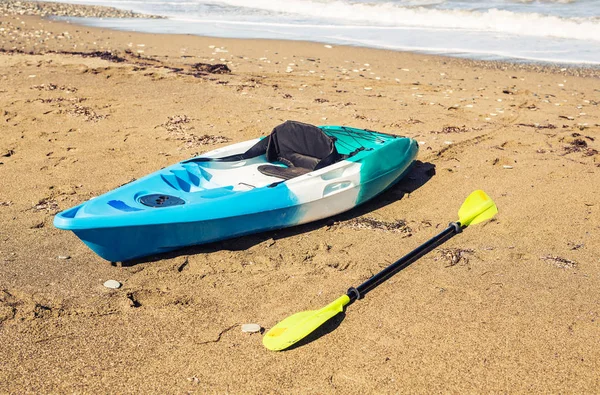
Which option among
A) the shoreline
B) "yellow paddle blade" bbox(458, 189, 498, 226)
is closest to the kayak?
"yellow paddle blade" bbox(458, 189, 498, 226)

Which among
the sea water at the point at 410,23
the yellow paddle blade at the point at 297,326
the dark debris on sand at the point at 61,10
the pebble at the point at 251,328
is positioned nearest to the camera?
the yellow paddle blade at the point at 297,326

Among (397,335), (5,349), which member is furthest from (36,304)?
(397,335)

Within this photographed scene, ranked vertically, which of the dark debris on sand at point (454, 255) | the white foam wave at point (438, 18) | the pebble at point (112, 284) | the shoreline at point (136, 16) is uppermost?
the white foam wave at point (438, 18)

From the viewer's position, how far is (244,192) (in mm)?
4414

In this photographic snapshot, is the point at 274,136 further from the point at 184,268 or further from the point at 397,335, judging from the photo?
the point at 397,335

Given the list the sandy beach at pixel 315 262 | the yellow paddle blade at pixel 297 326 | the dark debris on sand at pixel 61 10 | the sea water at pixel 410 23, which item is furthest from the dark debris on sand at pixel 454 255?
the dark debris on sand at pixel 61 10

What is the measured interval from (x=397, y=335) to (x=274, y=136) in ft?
8.46

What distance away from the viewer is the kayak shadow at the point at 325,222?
4.44 meters

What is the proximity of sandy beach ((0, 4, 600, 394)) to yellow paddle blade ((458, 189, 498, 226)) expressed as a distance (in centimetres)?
8

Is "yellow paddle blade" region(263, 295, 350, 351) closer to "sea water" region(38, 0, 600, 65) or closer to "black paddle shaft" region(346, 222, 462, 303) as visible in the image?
"black paddle shaft" region(346, 222, 462, 303)

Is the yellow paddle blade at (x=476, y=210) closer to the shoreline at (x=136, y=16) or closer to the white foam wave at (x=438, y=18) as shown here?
the shoreline at (x=136, y=16)

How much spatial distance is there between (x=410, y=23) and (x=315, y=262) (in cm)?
1434

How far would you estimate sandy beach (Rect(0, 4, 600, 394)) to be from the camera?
10.7 feet

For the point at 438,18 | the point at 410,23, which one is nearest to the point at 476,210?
the point at 410,23
